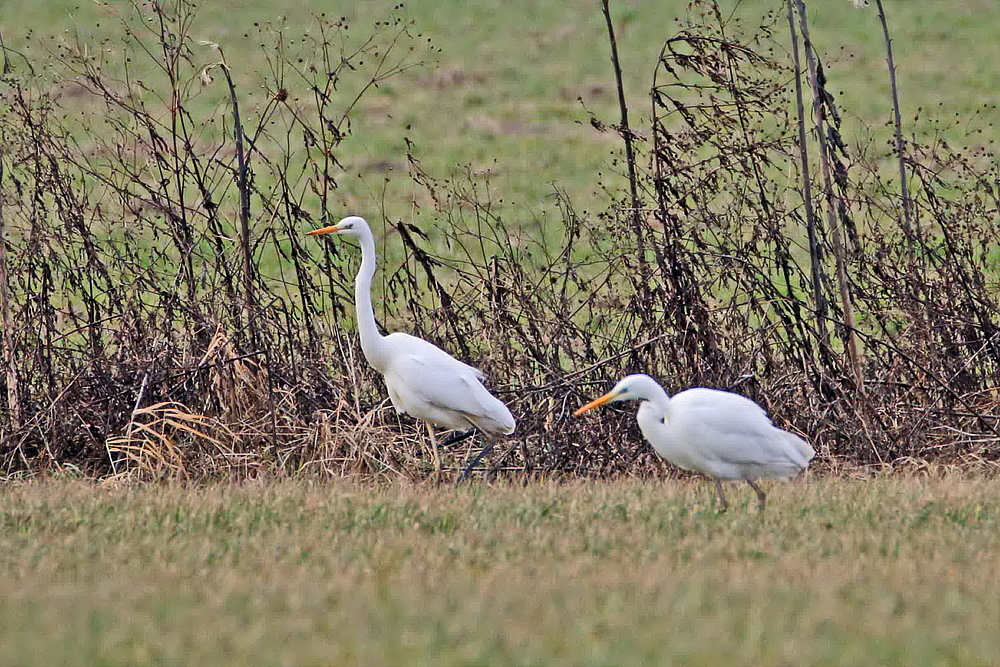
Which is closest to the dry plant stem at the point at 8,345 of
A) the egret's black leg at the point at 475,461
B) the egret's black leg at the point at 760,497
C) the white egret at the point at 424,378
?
the white egret at the point at 424,378

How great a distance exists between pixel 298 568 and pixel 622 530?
1.61 m

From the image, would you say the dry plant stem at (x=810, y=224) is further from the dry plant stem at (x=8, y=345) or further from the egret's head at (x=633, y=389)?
the dry plant stem at (x=8, y=345)

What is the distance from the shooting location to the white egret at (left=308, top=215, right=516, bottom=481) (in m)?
8.07

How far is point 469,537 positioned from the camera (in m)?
6.15

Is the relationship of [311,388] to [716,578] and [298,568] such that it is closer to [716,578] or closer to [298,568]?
[298,568]

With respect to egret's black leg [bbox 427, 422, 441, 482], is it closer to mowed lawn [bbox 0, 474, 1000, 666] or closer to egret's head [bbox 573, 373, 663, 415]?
mowed lawn [bbox 0, 474, 1000, 666]

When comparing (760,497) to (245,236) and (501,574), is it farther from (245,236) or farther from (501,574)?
(245,236)

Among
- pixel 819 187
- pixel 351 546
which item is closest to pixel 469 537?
pixel 351 546

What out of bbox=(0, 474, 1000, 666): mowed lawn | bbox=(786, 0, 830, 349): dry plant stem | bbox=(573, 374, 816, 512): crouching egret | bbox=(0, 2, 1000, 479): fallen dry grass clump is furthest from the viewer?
bbox=(786, 0, 830, 349): dry plant stem

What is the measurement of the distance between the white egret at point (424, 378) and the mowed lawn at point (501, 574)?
497 millimetres

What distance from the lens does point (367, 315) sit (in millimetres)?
8203

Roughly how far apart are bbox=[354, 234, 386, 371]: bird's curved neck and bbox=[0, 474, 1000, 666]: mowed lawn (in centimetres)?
89

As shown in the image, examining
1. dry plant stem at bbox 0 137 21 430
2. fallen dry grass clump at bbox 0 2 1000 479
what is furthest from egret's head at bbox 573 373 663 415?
dry plant stem at bbox 0 137 21 430

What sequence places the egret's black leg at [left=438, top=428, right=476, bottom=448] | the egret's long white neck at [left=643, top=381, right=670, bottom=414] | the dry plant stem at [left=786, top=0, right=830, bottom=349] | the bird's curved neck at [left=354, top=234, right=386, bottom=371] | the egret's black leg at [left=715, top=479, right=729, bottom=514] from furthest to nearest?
the egret's black leg at [left=438, top=428, right=476, bottom=448], the dry plant stem at [left=786, top=0, right=830, bottom=349], the bird's curved neck at [left=354, top=234, right=386, bottom=371], the egret's long white neck at [left=643, top=381, right=670, bottom=414], the egret's black leg at [left=715, top=479, right=729, bottom=514]
